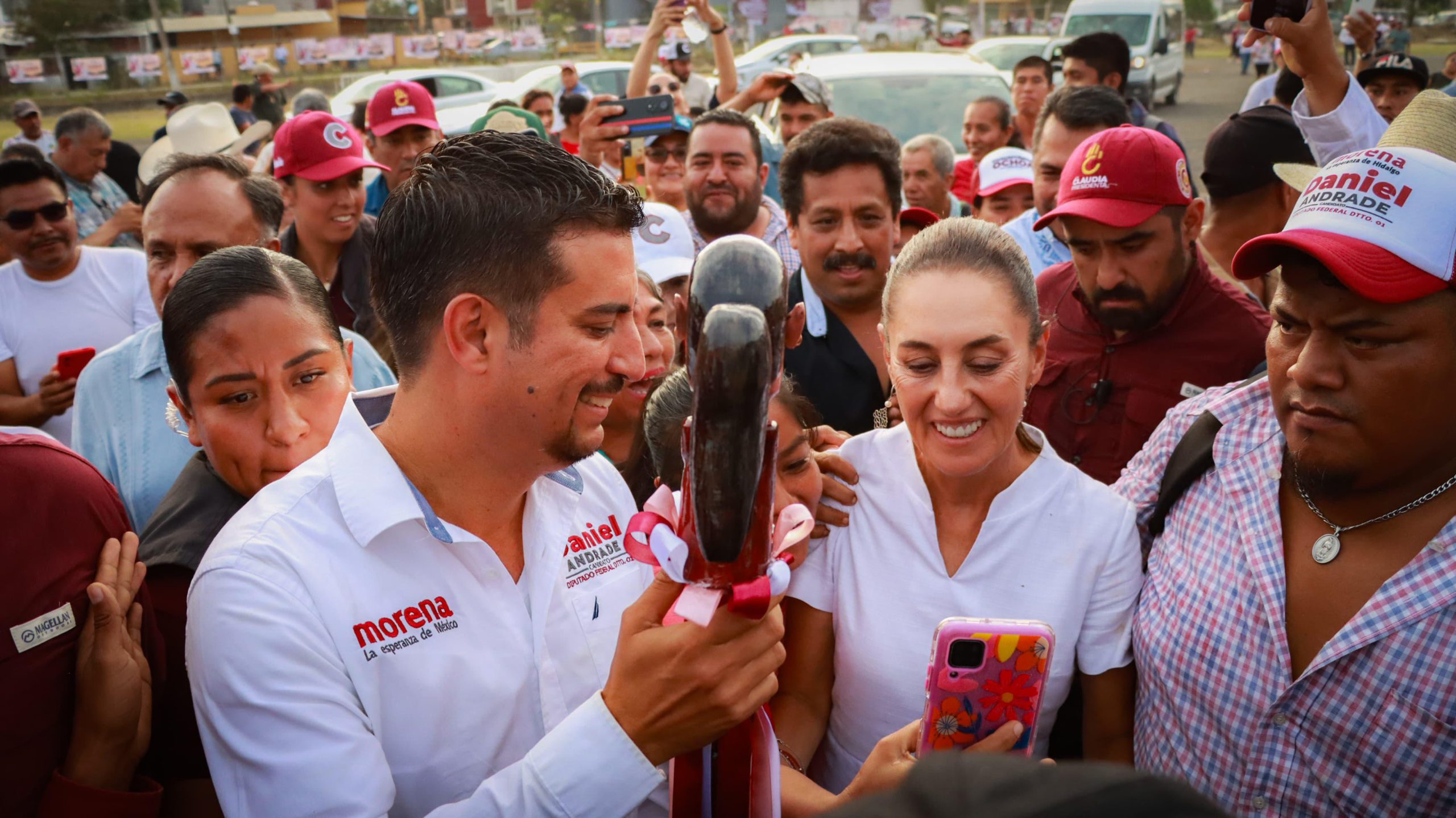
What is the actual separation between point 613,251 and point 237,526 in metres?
0.78

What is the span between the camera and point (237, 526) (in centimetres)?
163

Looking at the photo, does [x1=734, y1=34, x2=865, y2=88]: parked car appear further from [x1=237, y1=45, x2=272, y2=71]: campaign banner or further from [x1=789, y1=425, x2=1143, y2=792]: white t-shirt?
[x1=789, y1=425, x2=1143, y2=792]: white t-shirt

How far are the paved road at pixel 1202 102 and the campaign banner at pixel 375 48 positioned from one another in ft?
58.8

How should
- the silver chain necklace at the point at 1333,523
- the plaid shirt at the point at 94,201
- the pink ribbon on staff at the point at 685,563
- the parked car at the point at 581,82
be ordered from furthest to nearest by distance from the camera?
the parked car at the point at 581,82
the plaid shirt at the point at 94,201
the silver chain necklace at the point at 1333,523
the pink ribbon on staff at the point at 685,563

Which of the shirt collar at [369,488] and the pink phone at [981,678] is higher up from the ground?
the shirt collar at [369,488]

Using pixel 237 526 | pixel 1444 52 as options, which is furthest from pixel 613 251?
pixel 1444 52

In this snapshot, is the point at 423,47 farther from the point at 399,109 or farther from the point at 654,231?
the point at 654,231

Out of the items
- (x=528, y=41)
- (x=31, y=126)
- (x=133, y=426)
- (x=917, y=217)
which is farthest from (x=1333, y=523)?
(x=528, y=41)

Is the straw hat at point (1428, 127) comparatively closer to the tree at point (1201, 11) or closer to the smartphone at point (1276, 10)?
the smartphone at point (1276, 10)

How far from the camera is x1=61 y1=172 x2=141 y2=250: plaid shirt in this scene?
7258mm

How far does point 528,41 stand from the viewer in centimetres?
2492

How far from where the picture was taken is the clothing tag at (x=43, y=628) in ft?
5.42

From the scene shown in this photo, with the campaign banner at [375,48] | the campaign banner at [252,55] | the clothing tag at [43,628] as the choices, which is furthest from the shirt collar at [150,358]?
the campaign banner at [375,48]

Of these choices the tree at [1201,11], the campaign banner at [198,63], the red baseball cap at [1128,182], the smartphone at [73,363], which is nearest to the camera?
the red baseball cap at [1128,182]
